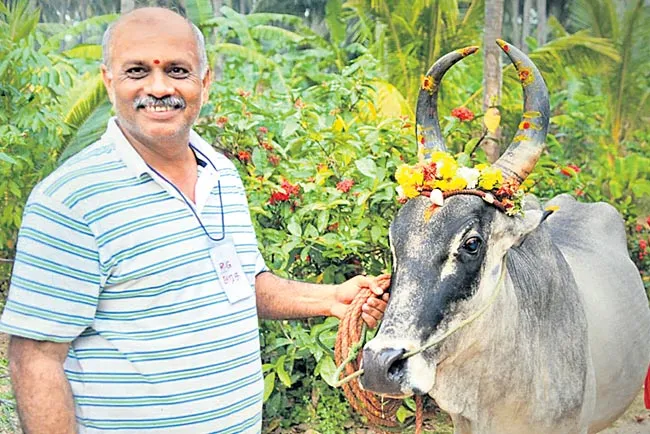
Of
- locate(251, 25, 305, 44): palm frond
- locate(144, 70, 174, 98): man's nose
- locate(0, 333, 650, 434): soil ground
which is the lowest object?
locate(0, 333, 650, 434): soil ground

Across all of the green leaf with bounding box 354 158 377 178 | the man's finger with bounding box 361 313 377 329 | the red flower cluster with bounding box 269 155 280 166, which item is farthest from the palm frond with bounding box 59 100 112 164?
the man's finger with bounding box 361 313 377 329

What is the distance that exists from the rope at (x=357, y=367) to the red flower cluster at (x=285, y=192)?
1.83 m

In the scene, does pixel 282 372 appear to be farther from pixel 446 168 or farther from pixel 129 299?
pixel 129 299

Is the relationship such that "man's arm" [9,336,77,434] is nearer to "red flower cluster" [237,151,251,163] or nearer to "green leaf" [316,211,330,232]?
"green leaf" [316,211,330,232]

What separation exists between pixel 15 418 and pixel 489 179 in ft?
10.7

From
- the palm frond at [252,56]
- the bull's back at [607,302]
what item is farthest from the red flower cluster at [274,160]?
the palm frond at [252,56]

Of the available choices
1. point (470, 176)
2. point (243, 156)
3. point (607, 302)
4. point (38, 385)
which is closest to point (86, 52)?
point (243, 156)

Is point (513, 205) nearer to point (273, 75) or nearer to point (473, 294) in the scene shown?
point (473, 294)

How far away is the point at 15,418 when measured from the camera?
4.97 metres

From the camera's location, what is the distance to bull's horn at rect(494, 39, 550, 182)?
318 cm

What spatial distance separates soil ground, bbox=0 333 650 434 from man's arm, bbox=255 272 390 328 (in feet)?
8.20

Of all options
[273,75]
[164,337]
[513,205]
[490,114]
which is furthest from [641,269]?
[164,337]

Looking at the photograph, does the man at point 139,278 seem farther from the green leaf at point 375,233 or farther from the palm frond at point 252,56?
the palm frond at point 252,56

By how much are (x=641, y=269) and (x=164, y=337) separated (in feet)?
21.2
